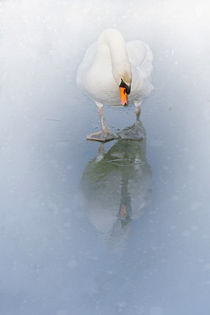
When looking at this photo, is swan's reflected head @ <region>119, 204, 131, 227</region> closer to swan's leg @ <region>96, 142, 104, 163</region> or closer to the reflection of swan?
the reflection of swan

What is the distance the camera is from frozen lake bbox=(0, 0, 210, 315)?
349cm

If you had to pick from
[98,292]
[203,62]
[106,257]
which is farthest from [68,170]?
[203,62]

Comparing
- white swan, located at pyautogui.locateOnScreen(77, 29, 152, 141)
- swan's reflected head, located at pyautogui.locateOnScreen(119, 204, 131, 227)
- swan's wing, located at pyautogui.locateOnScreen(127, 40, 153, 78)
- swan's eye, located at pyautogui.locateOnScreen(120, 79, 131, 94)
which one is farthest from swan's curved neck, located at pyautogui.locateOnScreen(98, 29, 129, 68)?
swan's reflected head, located at pyautogui.locateOnScreen(119, 204, 131, 227)

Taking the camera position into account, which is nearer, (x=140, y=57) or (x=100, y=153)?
(x=100, y=153)

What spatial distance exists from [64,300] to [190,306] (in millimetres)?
776

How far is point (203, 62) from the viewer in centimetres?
585

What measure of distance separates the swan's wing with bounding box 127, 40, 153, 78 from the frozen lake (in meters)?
0.41

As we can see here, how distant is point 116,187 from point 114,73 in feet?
2.96

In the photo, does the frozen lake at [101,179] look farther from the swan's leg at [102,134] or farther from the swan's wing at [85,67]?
the swan's wing at [85,67]

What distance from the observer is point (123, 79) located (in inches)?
169

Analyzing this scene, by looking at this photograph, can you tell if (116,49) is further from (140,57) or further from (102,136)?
(102,136)

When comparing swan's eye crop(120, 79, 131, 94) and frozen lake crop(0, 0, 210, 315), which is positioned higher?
swan's eye crop(120, 79, 131, 94)

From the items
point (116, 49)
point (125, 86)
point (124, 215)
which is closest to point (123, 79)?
point (125, 86)

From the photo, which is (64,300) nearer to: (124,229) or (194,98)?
(124,229)
